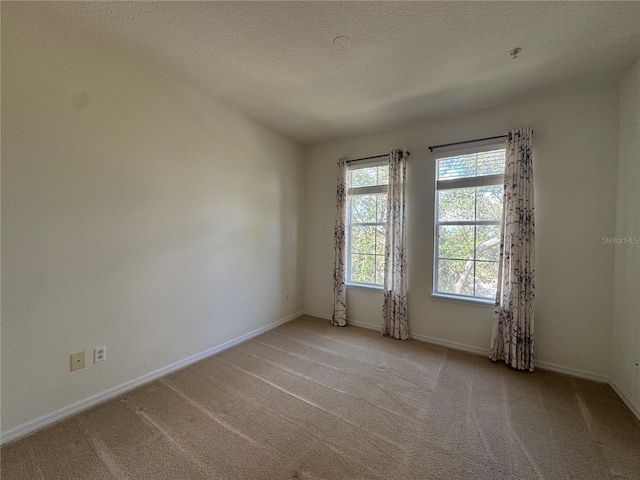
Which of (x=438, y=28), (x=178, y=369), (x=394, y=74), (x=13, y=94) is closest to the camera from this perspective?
(x=13, y=94)

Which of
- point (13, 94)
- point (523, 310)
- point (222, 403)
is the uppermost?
point (13, 94)

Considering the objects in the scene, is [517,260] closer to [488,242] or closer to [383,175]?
[488,242]

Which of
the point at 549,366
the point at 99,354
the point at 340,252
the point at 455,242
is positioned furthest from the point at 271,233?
the point at 549,366

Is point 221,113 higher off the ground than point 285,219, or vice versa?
point 221,113

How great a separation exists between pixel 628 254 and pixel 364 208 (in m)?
2.54

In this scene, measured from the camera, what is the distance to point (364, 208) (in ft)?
12.1

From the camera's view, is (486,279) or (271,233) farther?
(271,233)

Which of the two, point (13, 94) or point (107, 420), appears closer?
point (13, 94)

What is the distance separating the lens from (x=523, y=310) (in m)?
2.50

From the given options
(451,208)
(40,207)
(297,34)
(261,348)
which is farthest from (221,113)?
(451,208)

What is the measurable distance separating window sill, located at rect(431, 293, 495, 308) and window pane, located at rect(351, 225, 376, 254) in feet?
3.35

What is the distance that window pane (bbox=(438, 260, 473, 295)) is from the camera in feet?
9.70

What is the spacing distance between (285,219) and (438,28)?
2.66 meters

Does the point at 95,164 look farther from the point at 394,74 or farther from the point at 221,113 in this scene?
the point at 394,74
